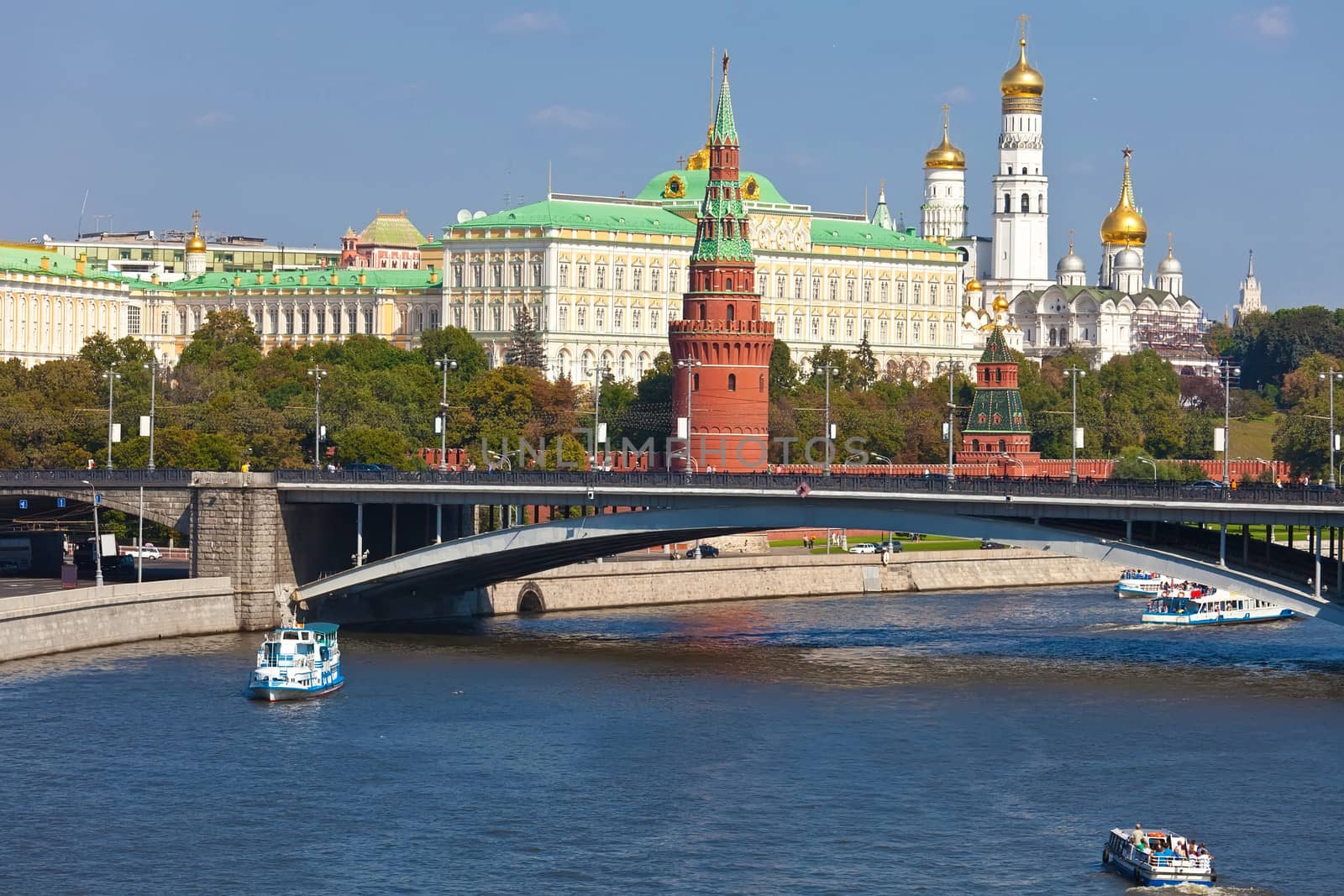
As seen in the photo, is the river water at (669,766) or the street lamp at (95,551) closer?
the river water at (669,766)

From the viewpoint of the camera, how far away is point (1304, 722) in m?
68.4

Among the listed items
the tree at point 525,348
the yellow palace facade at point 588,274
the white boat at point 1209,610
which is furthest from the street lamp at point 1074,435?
the tree at point 525,348

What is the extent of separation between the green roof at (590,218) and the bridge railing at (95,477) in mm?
96188

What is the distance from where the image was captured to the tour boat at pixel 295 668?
237 feet

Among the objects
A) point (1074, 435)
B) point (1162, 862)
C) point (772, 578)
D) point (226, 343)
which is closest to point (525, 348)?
point (226, 343)

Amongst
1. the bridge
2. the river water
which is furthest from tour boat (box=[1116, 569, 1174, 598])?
the bridge

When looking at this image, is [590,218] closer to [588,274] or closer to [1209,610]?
[588,274]

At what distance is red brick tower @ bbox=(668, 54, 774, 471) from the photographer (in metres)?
131

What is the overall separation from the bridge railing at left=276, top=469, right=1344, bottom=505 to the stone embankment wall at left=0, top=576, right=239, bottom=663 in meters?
5.36

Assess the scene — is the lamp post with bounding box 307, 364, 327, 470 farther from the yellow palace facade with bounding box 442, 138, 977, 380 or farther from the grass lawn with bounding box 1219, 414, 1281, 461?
the grass lawn with bounding box 1219, 414, 1281, 461

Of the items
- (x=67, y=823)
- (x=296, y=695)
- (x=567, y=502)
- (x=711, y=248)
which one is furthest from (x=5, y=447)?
(x=67, y=823)

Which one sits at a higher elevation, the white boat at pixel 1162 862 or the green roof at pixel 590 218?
the green roof at pixel 590 218

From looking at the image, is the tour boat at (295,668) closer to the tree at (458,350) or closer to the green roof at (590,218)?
the tree at (458,350)

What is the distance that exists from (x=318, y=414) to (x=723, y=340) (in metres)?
33.0
